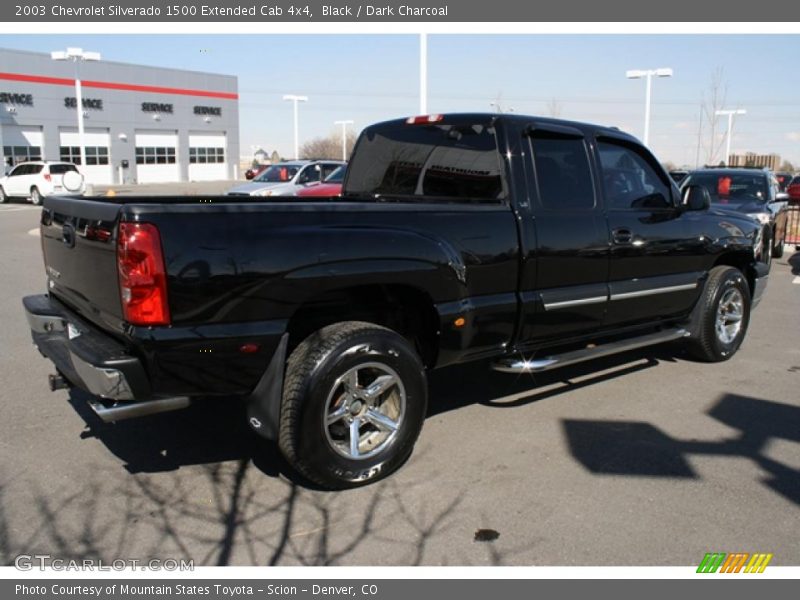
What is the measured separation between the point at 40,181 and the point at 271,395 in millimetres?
30248

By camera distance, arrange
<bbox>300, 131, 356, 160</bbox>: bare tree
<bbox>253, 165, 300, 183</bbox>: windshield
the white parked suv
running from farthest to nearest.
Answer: <bbox>300, 131, 356, 160</bbox>: bare tree
the white parked suv
<bbox>253, 165, 300, 183</bbox>: windshield

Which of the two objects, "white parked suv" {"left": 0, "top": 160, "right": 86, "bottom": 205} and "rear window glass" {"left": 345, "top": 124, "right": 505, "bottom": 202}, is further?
"white parked suv" {"left": 0, "top": 160, "right": 86, "bottom": 205}

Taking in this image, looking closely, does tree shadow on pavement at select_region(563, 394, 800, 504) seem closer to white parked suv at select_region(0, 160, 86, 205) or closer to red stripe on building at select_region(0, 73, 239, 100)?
white parked suv at select_region(0, 160, 86, 205)

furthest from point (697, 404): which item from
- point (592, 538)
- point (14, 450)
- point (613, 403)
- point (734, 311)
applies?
point (14, 450)

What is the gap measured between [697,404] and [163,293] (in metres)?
3.97

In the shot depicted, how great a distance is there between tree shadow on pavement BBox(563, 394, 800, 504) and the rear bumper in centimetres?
256

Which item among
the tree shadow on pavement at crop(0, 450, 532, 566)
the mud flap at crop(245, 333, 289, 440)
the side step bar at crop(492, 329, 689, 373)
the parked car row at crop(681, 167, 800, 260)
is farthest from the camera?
the parked car row at crop(681, 167, 800, 260)

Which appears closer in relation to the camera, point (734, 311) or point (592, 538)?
point (592, 538)

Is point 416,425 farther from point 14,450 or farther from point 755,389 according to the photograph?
point 755,389

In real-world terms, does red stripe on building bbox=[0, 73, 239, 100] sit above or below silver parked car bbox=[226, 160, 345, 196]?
above

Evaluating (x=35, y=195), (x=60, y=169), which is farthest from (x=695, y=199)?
(x=35, y=195)

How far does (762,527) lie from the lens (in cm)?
349

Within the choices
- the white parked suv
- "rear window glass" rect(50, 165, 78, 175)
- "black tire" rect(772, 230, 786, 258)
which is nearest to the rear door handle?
"black tire" rect(772, 230, 786, 258)

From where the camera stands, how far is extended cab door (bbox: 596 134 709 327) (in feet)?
17.3
